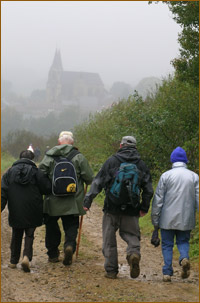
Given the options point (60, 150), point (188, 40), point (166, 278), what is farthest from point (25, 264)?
point (188, 40)

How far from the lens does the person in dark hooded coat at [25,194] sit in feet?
23.5

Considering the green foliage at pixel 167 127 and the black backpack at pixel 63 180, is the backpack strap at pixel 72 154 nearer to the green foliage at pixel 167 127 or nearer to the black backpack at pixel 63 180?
the black backpack at pixel 63 180

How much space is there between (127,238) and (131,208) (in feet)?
1.41

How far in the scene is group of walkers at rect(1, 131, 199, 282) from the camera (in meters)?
6.61

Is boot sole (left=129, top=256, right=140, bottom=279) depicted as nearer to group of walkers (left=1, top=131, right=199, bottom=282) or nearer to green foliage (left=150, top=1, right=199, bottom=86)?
group of walkers (left=1, top=131, right=199, bottom=282)

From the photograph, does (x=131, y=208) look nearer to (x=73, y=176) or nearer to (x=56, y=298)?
(x=73, y=176)

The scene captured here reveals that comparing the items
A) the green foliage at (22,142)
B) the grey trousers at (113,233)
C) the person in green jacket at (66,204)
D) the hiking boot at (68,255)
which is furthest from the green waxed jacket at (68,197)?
the green foliage at (22,142)

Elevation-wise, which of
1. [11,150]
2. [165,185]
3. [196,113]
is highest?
[196,113]

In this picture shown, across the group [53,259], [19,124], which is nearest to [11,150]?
[53,259]

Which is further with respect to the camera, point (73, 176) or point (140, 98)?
point (140, 98)

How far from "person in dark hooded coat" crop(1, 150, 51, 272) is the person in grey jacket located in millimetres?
1688

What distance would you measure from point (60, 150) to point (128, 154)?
3.80ft

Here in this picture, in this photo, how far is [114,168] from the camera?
21.9 feet

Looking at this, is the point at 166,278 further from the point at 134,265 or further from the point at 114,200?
the point at 114,200
